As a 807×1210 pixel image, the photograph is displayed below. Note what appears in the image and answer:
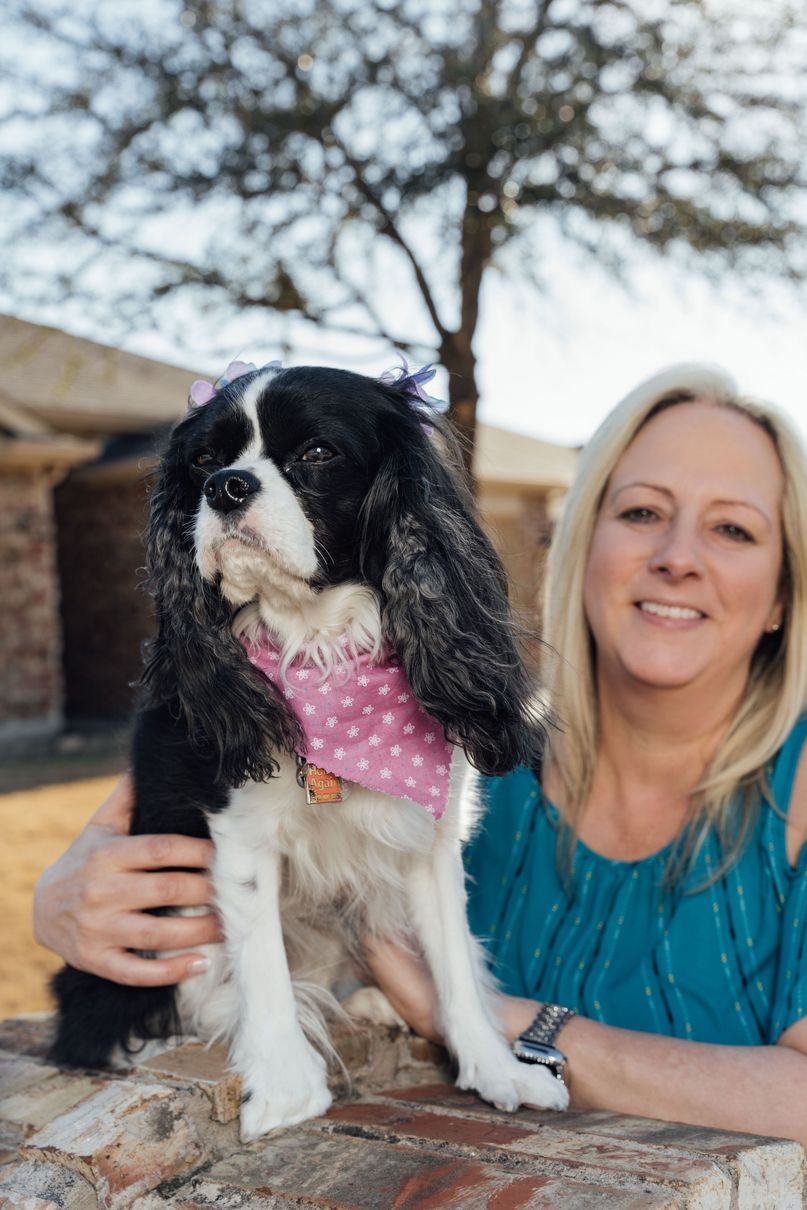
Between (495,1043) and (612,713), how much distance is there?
887mm

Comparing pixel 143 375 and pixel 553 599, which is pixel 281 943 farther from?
pixel 143 375

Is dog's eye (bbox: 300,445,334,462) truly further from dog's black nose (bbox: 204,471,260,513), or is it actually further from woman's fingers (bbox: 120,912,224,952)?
woman's fingers (bbox: 120,912,224,952)

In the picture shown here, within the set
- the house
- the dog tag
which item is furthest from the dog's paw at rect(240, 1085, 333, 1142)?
the house

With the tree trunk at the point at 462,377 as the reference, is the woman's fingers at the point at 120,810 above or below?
below

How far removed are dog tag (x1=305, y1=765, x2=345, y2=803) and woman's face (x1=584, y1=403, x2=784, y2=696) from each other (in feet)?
2.55

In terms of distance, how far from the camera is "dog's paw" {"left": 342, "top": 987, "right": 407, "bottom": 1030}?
2.46 m

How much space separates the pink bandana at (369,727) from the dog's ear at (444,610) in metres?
0.06

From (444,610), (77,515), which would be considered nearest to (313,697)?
(444,610)

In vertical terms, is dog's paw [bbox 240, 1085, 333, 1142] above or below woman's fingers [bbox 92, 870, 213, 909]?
below

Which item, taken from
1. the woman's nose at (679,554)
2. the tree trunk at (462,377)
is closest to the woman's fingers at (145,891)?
the woman's nose at (679,554)

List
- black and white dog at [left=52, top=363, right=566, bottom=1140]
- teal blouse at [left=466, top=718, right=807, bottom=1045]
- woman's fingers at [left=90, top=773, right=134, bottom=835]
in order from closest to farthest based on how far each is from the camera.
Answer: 1. black and white dog at [left=52, top=363, right=566, bottom=1140]
2. teal blouse at [left=466, top=718, right=807, bottom=1045]
3. woman's fingers at [left=90, top=773, right=134, bottom=835]

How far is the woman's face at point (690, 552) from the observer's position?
251 centimetres

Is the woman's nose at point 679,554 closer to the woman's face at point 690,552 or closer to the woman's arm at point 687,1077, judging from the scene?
the woman's face at point 690,552

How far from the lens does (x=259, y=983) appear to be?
2084 millimetres
